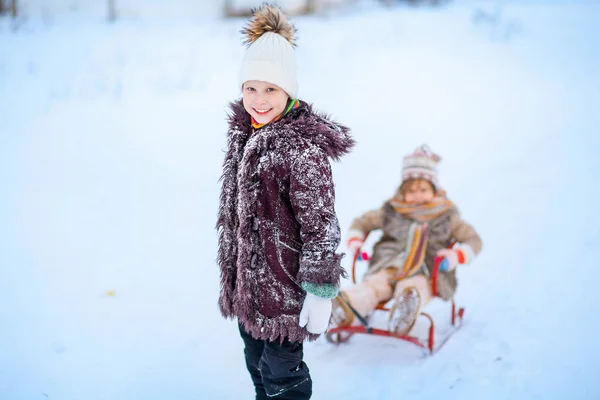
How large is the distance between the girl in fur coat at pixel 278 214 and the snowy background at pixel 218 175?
3.35 feet

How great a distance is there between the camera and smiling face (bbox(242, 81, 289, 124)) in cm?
218

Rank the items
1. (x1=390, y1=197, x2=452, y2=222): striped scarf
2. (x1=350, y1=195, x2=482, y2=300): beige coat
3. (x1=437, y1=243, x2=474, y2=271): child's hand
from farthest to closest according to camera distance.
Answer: (x1=390, y1=197, x2=452, y2=222): striped scarf → (x1=350, y1=195, x2=482, y2=300): beige coat → (x1=437, y1=243, x2=474, y2=271): child's hand

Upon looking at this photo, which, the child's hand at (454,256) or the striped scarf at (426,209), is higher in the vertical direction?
the striped scarf at (426,209)

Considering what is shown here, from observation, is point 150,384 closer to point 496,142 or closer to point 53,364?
point 53,364

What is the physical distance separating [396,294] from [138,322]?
5.50 feet

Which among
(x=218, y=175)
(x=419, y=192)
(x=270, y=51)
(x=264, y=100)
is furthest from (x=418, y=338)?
(x=218, y=175)

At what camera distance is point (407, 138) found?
7.80m

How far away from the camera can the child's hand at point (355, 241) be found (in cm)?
375

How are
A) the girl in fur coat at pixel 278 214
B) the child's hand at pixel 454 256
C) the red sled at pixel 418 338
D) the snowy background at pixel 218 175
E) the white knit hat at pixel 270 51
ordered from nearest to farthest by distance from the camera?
1. the girl in fur coat at pixel 278 214
2. the white knit hat at pixel 270 51
3. the snowy background at pixel 218 175
4. the red sled at pixel 418 338
5. the child's hand at pixel 454 256

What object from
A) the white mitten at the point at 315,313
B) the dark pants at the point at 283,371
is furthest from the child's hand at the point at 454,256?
the white mitten at the point at 315,313

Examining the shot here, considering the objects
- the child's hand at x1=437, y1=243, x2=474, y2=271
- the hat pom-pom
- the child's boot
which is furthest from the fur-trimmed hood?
the child's hand at x1=437, y1=243, x2=474, y2=271

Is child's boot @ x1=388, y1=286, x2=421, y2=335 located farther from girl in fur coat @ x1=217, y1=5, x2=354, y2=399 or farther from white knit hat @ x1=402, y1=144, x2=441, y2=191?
girl in fur coat @ x1=217, y1=5, x2=354, y2=399

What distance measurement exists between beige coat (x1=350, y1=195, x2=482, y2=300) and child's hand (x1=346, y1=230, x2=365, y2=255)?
0.04 metres

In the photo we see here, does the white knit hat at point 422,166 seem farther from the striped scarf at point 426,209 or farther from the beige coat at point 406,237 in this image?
the beige coat at point 406,237
